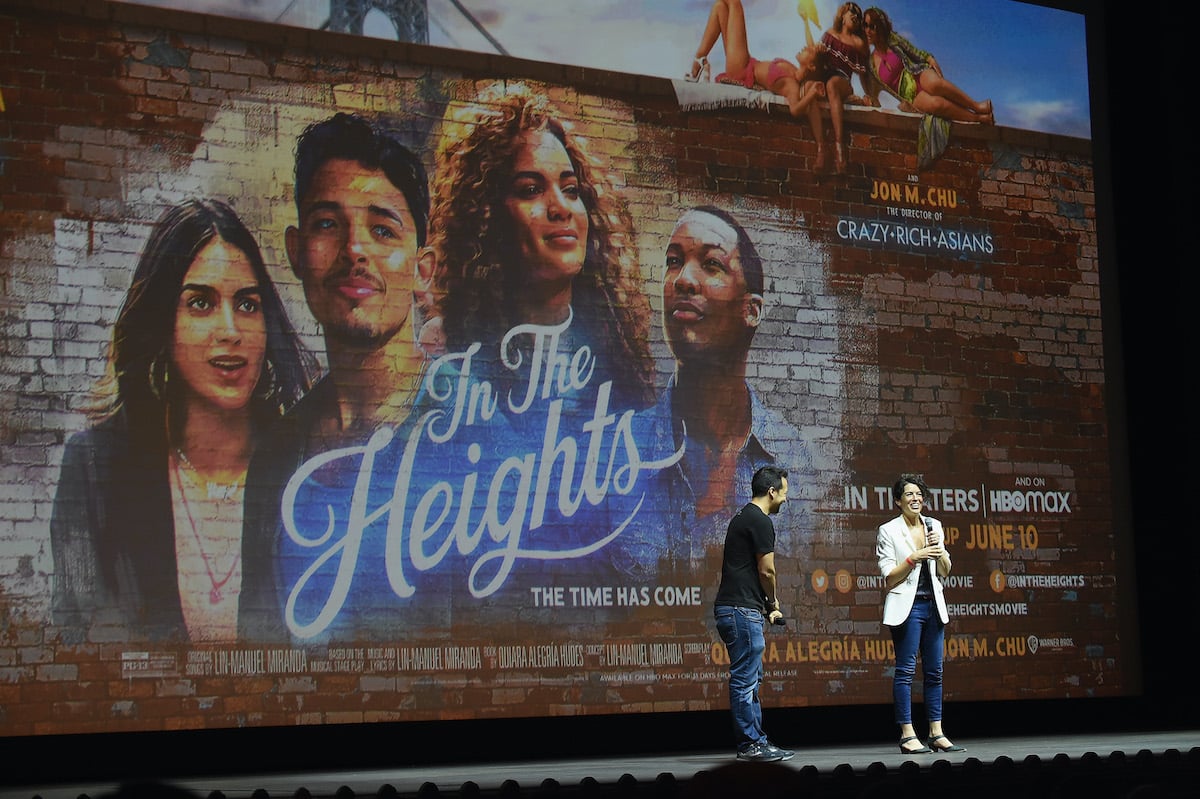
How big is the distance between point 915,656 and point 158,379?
357 centimetres

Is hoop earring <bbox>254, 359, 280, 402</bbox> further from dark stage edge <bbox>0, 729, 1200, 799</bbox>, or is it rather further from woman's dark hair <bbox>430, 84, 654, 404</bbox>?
dark stage edge <bbox>0, 729, 1200, 799</bbox>

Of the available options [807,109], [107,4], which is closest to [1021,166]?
[807,109]

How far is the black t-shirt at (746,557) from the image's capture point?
605 cm

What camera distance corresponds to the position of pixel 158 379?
643cm

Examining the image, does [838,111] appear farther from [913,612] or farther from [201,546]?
[201,546]

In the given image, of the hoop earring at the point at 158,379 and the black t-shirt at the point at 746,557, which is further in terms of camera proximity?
the hoop earring at the point at 158,379

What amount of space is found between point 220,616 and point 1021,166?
17.3ft

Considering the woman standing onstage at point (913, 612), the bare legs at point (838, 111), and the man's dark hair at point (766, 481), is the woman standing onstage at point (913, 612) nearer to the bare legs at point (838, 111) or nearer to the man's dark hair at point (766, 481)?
the man's dark hair at point (766, 481)

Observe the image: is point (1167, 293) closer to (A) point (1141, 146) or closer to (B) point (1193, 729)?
(A) point (1141, 146)

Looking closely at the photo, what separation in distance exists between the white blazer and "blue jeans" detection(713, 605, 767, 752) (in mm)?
614

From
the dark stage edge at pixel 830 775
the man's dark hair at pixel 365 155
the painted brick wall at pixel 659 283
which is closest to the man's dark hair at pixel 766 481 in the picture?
the dark stage edge at pixel 830 775

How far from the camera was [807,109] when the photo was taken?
8000 mm

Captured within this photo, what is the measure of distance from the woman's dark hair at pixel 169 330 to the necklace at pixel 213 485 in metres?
0.18

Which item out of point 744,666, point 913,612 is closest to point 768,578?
point 744,666
